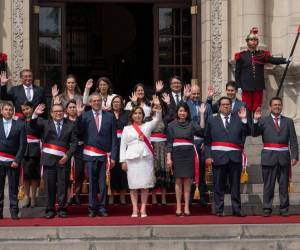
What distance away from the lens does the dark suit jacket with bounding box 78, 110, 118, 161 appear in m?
15.1

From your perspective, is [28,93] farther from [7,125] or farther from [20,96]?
[7,125]

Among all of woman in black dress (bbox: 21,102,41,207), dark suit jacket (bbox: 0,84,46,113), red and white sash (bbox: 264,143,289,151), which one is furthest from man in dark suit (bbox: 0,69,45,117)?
red and white sash (bbox: 264,143,289,151)

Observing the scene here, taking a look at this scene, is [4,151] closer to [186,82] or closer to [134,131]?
[134,131]

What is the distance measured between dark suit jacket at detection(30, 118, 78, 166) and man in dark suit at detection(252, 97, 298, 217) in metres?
3.01

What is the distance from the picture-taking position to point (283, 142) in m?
15.2

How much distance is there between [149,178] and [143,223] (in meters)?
1.25

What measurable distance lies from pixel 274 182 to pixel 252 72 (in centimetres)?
361

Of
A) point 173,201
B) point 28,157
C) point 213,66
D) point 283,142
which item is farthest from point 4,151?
point 213,66

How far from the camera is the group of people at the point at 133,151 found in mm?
14844

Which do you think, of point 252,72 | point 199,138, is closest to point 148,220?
point 199,138

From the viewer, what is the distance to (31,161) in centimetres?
1539

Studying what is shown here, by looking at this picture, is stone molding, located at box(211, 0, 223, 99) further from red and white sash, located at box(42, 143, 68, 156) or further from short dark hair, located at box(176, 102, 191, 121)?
red and white sash, located at box(42, 143, 68, 156)

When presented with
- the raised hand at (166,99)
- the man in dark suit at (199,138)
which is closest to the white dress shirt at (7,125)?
the raised hand at (166,99)

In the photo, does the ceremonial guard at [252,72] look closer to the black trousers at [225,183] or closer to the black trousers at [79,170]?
the black trousers at [225,183]
